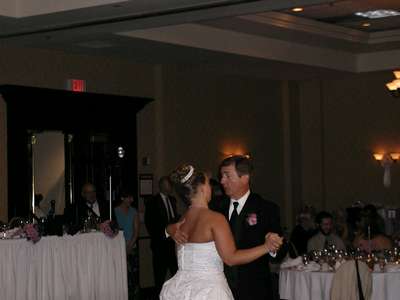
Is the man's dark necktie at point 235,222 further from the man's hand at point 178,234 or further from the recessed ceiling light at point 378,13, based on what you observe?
the recessed ceiling light at point 378,13

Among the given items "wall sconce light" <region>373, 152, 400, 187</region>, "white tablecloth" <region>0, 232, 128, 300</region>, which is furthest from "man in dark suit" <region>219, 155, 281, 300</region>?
"wall sconce light" <region>373, 152, 400, 187</region>

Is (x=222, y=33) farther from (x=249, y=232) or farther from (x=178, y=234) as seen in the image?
(x=178, y=234)

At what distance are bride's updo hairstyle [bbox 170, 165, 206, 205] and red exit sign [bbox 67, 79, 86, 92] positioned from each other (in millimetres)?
7624

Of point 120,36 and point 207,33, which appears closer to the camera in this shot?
point 120,36

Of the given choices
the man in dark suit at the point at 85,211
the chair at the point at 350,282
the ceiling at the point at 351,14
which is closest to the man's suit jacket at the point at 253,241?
the chair at the point at 350,282

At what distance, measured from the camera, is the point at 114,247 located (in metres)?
10.4

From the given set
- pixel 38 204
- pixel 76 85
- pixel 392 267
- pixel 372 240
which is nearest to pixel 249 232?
pixel 392 267

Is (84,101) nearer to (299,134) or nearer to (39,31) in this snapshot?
(39,31)

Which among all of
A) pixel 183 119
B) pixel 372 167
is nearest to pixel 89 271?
pixel 183 119

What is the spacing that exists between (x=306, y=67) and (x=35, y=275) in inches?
274

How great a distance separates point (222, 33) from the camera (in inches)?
498

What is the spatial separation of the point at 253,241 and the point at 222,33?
7.34 metres

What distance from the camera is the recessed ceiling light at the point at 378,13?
1289cm

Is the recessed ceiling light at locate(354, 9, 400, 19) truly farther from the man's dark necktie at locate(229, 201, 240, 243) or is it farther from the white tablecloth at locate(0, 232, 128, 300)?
the man's dark necktie at locate(229, 201, 240, 243)
